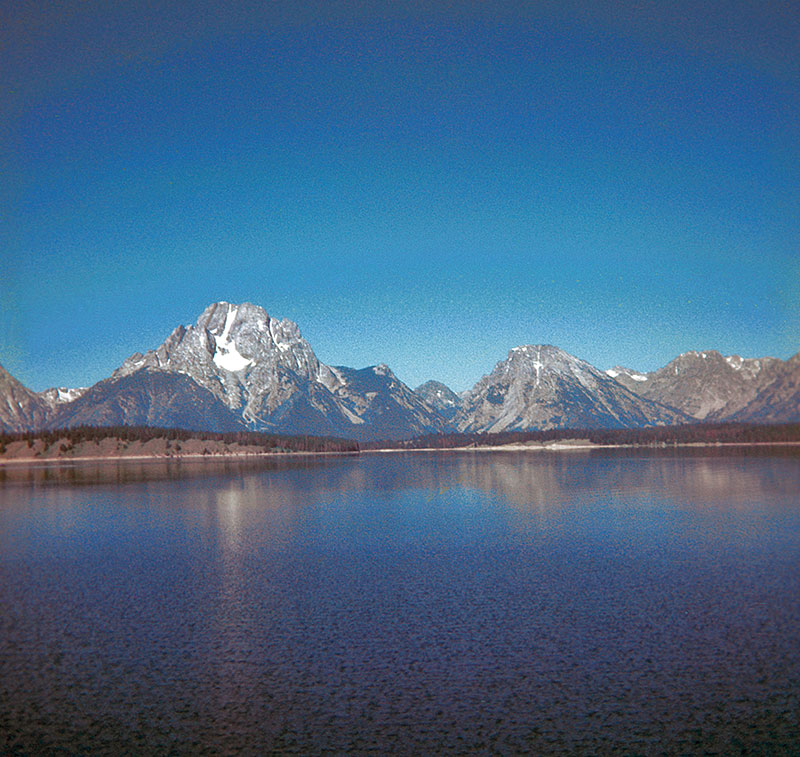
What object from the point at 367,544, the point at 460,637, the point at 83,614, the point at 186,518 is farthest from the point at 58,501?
the point at 460,637

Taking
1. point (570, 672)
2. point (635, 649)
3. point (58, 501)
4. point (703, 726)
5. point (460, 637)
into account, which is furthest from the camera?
point (58, 501)

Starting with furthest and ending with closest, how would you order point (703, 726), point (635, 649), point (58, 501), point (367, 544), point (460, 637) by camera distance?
point (58, 501) < point (367, 544) < point (460, 637) < point (635, 649) < point (703, 726)

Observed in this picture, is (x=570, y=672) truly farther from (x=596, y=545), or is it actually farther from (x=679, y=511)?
(x=679, y=511)

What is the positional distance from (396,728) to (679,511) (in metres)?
80.2

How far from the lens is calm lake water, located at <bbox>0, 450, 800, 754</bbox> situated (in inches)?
1086

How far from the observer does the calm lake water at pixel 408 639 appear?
27.6 metres

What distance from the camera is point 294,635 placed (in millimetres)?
40688

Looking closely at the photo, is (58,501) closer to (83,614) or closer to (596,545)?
(83,614)

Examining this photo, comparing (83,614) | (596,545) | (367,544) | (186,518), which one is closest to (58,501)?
(186,518)

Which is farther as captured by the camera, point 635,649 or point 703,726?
point 635,649

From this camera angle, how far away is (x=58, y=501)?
131250 mm

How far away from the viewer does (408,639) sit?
130 ft

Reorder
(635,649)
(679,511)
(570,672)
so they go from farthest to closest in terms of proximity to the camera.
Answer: (679,511) → (635,649) → (570,672)

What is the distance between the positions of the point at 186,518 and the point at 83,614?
56.4 m
